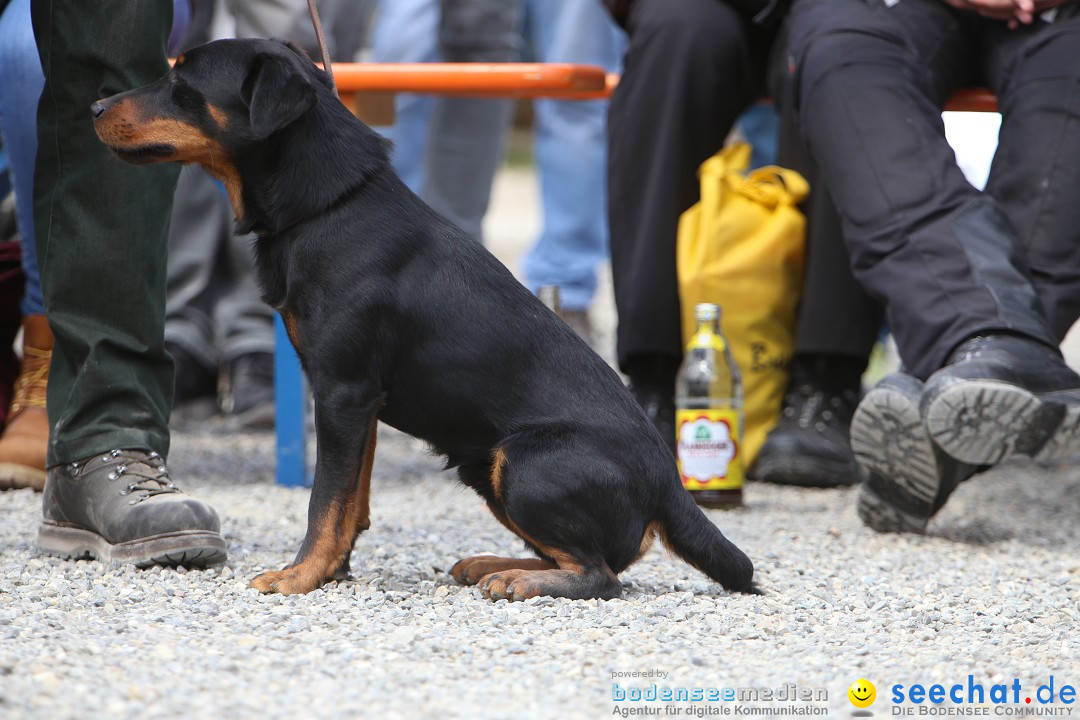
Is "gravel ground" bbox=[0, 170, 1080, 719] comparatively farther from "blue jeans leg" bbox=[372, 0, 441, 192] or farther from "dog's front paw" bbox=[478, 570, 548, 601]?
"blue jeans leg" bbox=[372, 0, 441, 192]

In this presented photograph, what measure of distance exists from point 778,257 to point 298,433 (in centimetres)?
166

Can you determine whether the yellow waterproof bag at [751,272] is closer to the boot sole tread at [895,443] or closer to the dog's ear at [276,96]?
the boot sole tread at [895,443]

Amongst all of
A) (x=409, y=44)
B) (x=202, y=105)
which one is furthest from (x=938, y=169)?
(x=409, y=44)

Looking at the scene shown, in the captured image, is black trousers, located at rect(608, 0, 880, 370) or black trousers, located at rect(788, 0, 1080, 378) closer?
black trousers, located at rect(788, 0, 1080, 378)

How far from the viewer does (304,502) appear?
3607mm

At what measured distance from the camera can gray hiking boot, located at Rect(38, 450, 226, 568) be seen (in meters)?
2.61

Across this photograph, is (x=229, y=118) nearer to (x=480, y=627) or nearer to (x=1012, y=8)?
(x=480, y=627)

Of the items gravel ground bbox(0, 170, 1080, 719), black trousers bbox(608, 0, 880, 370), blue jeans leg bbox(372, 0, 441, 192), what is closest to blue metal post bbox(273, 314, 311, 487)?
gravel ground bbox(0, 170, 1080, 719)

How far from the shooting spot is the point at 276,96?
7.88 ft

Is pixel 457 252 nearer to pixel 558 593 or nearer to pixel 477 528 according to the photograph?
pixel 558 593

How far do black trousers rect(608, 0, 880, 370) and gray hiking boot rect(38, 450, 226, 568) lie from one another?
191 centimetres

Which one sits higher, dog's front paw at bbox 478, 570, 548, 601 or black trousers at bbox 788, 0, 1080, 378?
black trousers at bbox 788, 0, 1080, 378

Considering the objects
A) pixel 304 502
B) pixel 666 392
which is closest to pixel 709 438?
pixel 666 392

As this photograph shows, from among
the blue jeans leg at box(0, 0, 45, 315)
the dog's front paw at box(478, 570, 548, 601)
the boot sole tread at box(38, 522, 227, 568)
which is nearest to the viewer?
the dog's front paw at box(478, 570, 548, 601)
